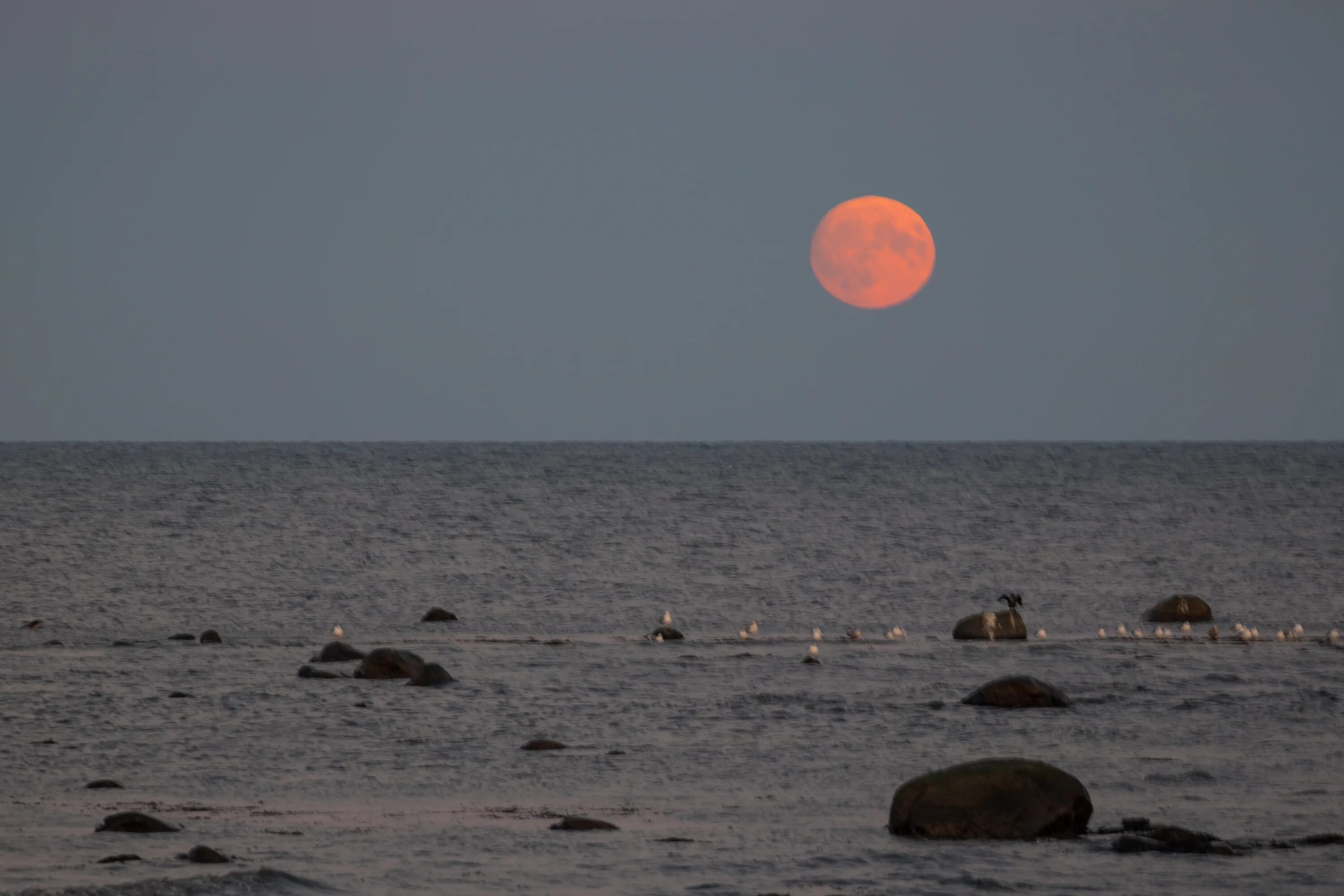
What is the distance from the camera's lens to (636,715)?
19719 mm

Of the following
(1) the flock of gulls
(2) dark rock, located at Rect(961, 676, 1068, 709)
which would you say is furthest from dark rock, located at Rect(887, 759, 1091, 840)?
(1) the flock of gulls

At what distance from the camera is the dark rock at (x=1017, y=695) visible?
790 inches

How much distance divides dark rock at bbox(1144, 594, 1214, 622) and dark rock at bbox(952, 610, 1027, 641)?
4983 millimetres

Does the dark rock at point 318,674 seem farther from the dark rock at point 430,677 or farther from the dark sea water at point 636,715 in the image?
the dark rock at point 430,677

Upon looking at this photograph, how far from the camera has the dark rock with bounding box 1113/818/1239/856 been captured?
1241 cm

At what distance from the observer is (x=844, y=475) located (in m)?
132

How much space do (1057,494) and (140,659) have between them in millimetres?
80624

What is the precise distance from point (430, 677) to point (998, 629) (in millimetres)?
11437

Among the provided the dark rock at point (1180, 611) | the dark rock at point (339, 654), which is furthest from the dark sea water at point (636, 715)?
the dark rock at point (339, 654)

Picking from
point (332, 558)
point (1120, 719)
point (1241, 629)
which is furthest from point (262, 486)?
point (1120, 719)

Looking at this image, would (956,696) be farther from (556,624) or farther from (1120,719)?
(556,624)

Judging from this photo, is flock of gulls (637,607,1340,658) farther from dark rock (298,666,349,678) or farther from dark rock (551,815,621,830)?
dark rock (551,815,621,830)

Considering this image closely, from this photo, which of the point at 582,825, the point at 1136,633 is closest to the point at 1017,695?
the point at 582,825

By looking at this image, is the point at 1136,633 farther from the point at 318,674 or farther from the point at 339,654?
the point at 318,674
